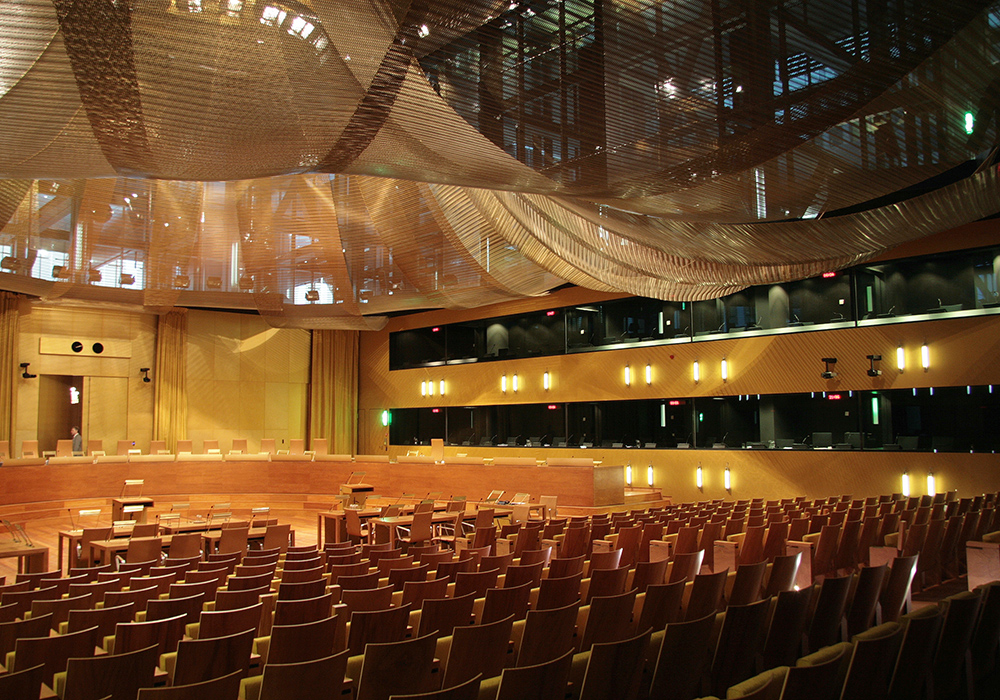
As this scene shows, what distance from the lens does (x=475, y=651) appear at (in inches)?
144

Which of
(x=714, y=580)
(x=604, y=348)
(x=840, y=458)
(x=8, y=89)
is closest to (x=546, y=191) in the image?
(x=714, y=580)

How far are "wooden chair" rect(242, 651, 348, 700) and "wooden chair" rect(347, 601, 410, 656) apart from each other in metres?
0.95

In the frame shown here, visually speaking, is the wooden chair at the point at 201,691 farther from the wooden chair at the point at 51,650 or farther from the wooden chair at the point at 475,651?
the wooden chair at the point at 51,650

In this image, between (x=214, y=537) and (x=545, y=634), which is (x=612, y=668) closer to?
(x=545, y=634)

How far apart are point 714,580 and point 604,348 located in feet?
47.1

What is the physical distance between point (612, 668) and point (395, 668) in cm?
103

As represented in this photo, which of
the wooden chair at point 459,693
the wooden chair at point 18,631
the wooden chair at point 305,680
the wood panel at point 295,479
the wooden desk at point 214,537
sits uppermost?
the wooden chair at point 459,693

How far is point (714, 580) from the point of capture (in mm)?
5203

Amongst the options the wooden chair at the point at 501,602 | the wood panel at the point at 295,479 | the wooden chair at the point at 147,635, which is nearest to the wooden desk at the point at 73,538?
the wooden chair at the point at 147,635

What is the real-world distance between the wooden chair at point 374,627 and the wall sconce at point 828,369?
13508mm

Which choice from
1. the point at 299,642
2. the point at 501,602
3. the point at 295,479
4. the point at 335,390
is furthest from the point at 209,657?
the point at 335,390

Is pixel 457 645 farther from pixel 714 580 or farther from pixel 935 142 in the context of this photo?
pixel 935 142

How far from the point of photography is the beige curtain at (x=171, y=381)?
2147cm

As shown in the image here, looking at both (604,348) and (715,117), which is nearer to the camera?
(715,117)
